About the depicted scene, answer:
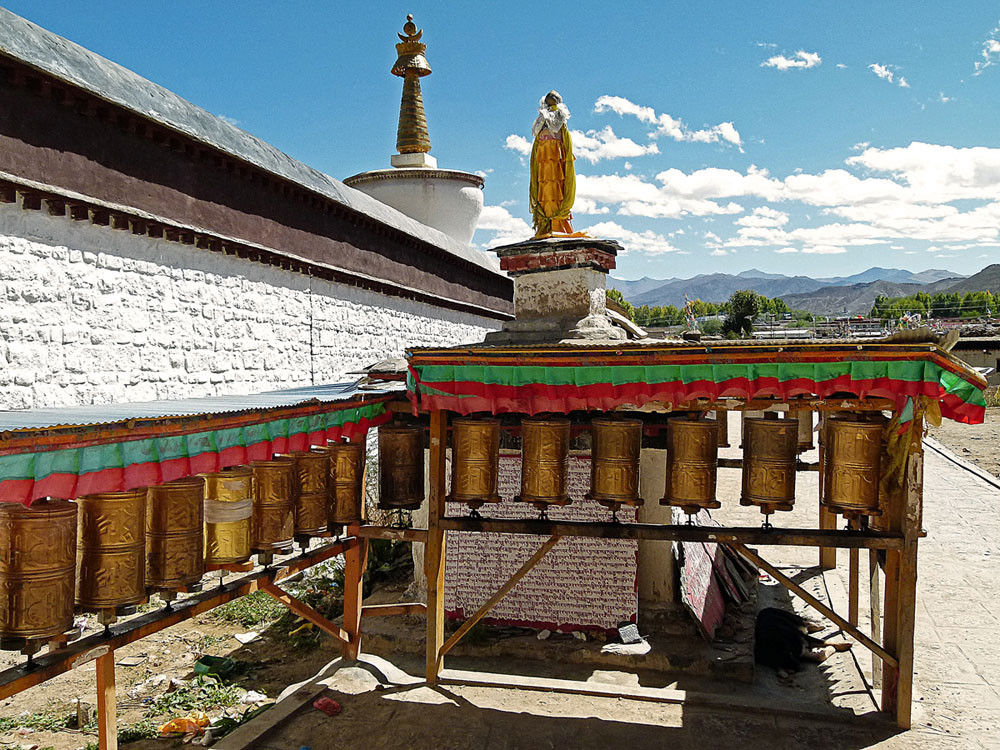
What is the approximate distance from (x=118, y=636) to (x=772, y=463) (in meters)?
3.30

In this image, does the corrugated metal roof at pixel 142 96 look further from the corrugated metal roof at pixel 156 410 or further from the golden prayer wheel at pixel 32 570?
the golden prayer wheel at pixel 32 570

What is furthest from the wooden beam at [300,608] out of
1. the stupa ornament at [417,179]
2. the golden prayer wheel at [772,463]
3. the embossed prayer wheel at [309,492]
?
the stupa ornament at [417,179]

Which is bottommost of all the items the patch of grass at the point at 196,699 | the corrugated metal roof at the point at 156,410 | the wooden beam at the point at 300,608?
the patch of grass at the point at 196,699

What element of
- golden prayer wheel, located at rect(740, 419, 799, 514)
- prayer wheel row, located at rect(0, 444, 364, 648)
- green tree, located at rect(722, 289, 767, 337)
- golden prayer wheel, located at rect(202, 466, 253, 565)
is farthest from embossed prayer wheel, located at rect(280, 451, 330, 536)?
green tree, located at rect(722, 289, 767, 337)

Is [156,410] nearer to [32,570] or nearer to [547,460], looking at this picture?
[32,570]

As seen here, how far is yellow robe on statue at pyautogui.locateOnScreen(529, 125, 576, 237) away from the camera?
6.02 meters

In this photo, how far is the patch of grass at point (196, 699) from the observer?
4.68m

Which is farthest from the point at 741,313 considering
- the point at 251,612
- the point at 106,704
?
the point at 106,704

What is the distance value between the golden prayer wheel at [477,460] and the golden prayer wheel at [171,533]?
1567 millimetres

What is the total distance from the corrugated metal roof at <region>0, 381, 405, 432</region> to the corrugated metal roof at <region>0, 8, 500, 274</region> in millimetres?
2993

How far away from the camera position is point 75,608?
2826 millimetres

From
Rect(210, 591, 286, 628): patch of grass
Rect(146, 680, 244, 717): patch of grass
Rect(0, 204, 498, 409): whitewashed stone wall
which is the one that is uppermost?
Rect(0, 204, 498, 409): whitewashed stone wall

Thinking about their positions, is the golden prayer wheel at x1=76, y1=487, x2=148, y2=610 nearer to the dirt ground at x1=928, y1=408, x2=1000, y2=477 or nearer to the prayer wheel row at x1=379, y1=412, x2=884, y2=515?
the prayer wheel row at x1=379, y1=412, x2=884, y2=515

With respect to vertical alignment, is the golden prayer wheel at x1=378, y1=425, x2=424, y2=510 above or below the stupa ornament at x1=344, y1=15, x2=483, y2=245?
below
